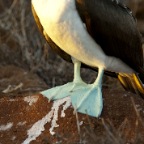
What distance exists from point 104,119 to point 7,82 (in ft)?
9.81

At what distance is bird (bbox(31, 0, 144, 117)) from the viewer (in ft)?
13.8

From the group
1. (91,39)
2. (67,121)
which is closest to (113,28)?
(91,39)

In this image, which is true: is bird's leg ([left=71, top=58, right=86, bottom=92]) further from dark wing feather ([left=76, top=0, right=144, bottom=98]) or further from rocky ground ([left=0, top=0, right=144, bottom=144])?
dark wing feather ([left=76, top=0, right=144, bottom=98])

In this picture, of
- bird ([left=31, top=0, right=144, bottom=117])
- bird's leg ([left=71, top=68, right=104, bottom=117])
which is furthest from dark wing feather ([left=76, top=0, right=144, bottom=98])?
bird's leg ([left=71, top=68, right=104, bottom=117])

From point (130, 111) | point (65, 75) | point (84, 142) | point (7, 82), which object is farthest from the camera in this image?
point (65, 75)

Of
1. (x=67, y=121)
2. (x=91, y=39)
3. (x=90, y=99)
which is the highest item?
(x=91, y=39)

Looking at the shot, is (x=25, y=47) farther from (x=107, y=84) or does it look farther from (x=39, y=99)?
(x=39, y=99)

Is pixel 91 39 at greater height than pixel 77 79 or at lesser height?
greater

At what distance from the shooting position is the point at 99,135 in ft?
13.9

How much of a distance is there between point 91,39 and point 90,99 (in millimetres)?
470

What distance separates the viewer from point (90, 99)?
454cm

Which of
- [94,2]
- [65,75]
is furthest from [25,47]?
[94,2]

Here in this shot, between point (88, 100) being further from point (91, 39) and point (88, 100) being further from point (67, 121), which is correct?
point (91, 39)

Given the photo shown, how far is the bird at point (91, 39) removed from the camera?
420 centimetres
